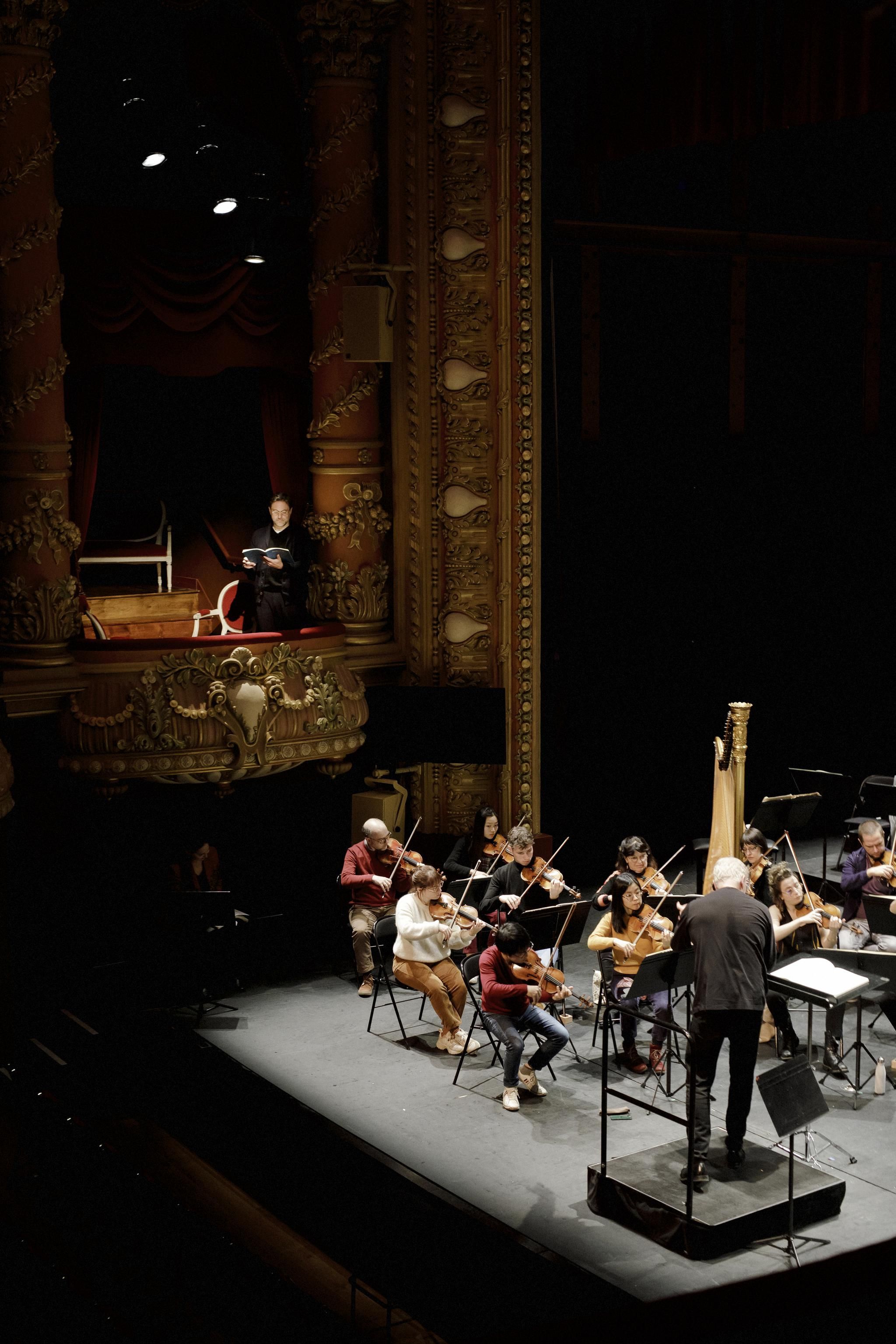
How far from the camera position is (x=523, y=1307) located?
5.73 metres

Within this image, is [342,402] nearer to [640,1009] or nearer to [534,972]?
[534,972]

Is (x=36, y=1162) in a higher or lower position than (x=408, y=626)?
lower

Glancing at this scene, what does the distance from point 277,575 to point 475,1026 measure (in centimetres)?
353

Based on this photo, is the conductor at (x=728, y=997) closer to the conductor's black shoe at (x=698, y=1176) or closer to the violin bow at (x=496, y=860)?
the conductor's black shoe at (x=698, y=1176)

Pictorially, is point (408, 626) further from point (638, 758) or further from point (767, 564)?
point (767, 564)

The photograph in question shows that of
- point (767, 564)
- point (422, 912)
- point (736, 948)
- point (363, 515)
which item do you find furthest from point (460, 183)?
point (736, 948)

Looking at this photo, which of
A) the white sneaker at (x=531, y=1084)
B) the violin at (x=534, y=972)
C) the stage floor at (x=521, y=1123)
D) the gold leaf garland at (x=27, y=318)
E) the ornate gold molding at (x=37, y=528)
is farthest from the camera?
the ornate gold molding at (x=37, y=528)

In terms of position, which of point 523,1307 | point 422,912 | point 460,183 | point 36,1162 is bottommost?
point 523,1307

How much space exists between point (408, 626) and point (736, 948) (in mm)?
5333

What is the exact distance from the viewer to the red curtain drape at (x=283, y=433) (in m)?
10.8

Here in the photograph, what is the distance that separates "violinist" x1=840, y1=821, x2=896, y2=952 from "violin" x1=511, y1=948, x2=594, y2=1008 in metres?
1.76

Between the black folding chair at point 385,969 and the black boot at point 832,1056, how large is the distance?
7.43 ft

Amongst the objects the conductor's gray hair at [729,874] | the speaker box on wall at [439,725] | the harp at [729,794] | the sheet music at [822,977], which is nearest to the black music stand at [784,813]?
the harp at [729,794]

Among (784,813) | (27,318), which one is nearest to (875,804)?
(784,813)
